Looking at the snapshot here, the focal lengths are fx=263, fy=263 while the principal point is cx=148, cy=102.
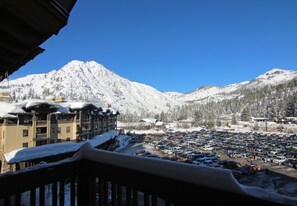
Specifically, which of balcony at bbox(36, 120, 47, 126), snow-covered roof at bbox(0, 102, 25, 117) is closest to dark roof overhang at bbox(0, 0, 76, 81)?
snow-covered roof at bbox(0, 102, 25, 117)

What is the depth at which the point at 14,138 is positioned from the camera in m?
21.9

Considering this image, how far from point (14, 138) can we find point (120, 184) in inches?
894

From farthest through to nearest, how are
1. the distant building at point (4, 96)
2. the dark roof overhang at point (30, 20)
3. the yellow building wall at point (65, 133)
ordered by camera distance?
1. the yellow building wall at point (65, 133)
2. the distant building at point (4, 96)
3. the dark roof overhang at point (30, 20)

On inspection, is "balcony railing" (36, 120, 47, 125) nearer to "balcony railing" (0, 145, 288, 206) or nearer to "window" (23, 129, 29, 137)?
"window" (23, 129, 29, 137)

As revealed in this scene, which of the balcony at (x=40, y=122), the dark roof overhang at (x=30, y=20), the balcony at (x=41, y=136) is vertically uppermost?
the dark roof overhang at (x=30, y=20)

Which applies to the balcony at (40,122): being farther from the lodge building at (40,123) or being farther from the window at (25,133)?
the window at (25,133)

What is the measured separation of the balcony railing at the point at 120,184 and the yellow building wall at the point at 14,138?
70.2 feet

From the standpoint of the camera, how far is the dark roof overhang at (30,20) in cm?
147

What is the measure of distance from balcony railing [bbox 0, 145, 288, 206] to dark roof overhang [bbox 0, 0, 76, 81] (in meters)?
0.98

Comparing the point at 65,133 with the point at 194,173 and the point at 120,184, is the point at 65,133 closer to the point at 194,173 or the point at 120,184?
the point at 120,184

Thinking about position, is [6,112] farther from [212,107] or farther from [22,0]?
[212,107]

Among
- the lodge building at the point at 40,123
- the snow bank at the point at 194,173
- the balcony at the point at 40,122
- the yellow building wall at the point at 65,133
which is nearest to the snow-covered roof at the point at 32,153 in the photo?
the lodge building at the point at 40,123

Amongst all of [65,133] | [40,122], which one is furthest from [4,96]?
[65,133]

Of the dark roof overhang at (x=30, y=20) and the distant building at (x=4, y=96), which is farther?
the distant building at (x=4, y=96)
